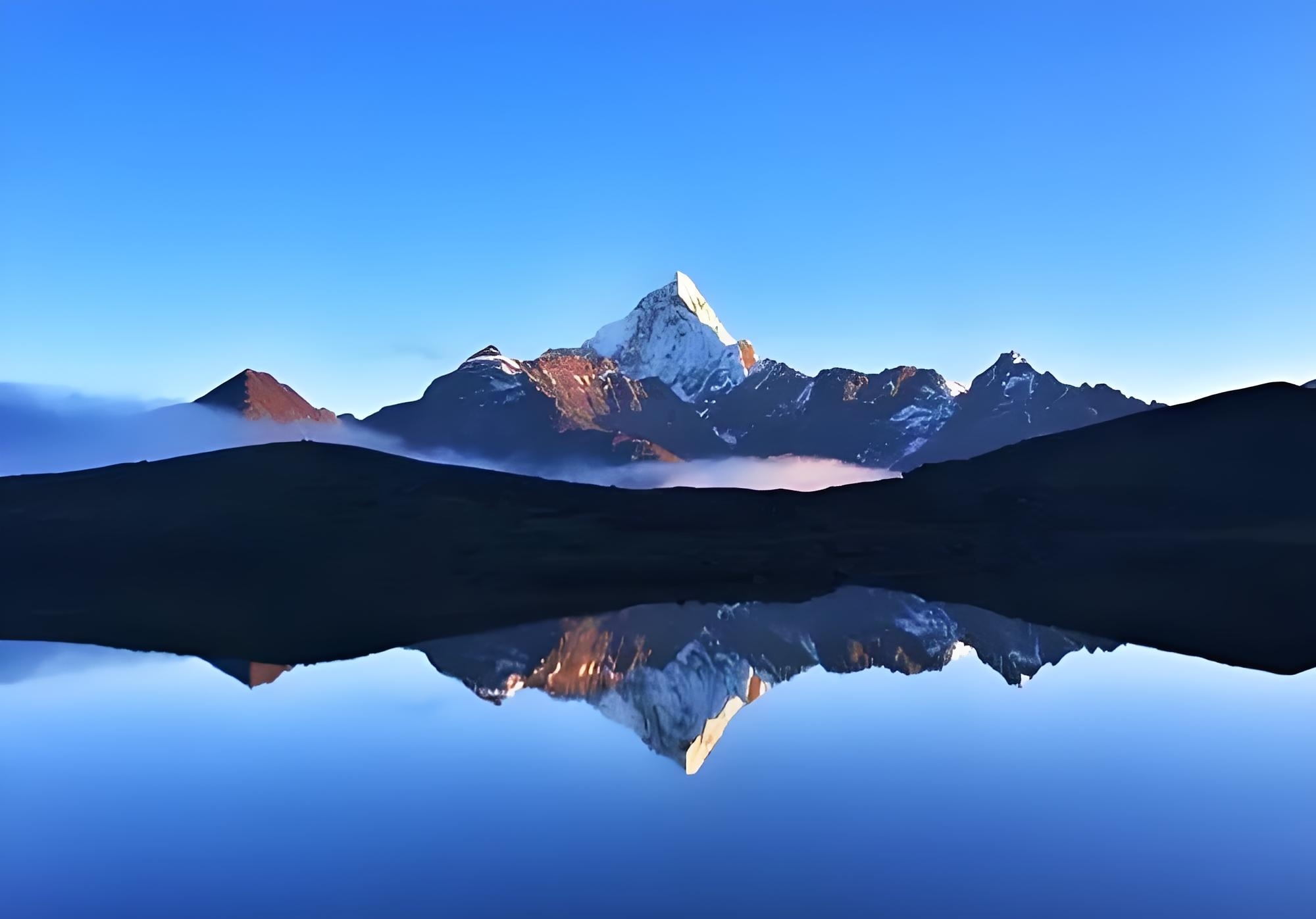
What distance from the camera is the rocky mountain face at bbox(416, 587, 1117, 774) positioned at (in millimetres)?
41625

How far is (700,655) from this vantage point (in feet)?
185

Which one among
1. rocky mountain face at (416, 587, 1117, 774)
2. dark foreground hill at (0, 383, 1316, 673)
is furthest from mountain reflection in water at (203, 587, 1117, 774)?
dark foreground hill at (0, 383, 1316, 673)

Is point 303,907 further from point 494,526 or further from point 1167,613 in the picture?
point 494,526

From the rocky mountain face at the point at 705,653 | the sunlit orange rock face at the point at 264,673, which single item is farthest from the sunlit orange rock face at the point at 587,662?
the sunlit orange rock face at the point at 264,673

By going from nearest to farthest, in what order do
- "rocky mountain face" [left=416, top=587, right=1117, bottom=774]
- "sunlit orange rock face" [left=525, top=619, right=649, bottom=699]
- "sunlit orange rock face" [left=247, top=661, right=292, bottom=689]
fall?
1. "rocky mountain face" [left=416, top=587, right=1117, bottom=774]
2. "sunlit orange rock face" [left=525, top=619, right=649, bottom=699]
3. "sunlit orange rock face" [left=247, top=661, right=292, bottom=689]

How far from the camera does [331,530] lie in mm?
124375

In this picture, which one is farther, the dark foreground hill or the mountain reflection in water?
the dark foreground hill

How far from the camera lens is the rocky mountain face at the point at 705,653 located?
4162cm

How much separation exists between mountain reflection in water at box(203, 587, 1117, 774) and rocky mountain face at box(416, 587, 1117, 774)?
0.36 feet

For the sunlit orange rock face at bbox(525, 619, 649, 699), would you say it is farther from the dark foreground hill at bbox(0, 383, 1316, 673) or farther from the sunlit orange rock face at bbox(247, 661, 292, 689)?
the sunlit orange rock face at bbox(247, 661, 292, 689)

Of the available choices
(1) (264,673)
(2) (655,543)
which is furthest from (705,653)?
(2) (655,543)

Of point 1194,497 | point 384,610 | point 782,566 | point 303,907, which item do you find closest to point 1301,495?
point 1194,497

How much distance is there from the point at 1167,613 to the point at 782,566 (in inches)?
1708

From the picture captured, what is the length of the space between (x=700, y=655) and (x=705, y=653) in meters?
0.47
